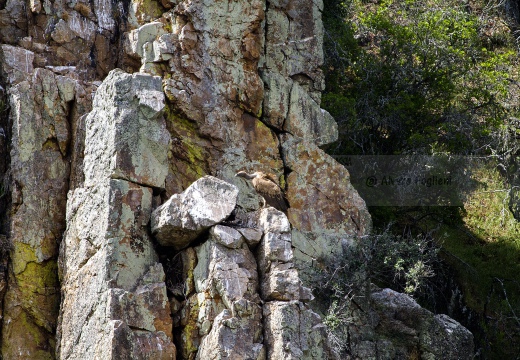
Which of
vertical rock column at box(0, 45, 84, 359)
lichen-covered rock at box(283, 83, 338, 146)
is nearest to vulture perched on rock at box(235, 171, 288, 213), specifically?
lichen-covered rock at box(283, 83, 338, 146)

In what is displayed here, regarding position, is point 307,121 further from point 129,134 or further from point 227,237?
point 227,237

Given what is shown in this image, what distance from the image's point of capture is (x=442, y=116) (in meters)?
15.5

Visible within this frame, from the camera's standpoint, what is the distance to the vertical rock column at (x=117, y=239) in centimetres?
929

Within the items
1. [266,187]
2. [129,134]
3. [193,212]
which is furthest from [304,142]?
[193,212]

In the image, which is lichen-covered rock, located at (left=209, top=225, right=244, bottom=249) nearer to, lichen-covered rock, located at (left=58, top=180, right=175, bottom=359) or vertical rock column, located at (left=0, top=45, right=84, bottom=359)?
lichen-covered rock, located at (left=58, top=180, right=175, bottom=359)

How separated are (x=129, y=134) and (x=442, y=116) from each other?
706 cm

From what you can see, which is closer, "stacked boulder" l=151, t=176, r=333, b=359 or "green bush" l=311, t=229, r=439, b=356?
"stacked boulder" l=151, t=176, r=333, b=359

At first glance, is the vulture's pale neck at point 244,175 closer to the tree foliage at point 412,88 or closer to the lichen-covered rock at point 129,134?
the lichen-covered rock at point 129,134

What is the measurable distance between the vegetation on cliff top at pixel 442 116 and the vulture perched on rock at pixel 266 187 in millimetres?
3480

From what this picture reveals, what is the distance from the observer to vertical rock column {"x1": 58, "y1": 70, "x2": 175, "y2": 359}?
9.29m

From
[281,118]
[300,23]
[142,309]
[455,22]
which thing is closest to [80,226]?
[142,309]

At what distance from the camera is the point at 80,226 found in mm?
10117

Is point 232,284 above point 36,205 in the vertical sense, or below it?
below

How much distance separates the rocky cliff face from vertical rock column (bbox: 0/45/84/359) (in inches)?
0.6
